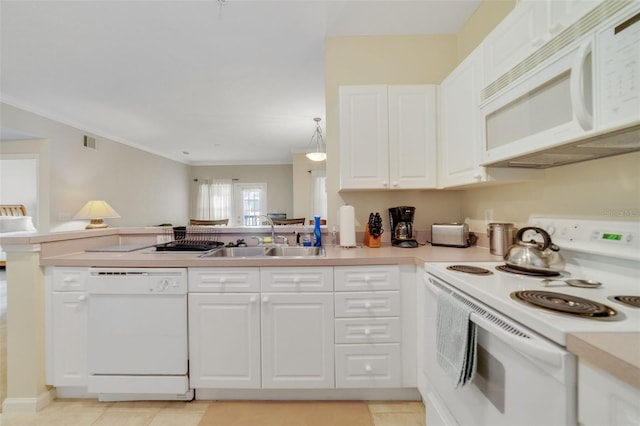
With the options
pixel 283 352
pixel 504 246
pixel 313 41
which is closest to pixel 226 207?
pixel 313 41

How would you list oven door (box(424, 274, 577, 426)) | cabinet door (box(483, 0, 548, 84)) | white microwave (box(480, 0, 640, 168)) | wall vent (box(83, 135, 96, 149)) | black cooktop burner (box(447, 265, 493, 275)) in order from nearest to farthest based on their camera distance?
oven door (box(424, 274, 577, 426)), white microwave (box(480, 0, 640, 168)), cabinet door (box(483, 0, 548, 84)), black cooktop burner (box(447, 265, 493, 275)), wall vent (box(83, 135, 96, 149))

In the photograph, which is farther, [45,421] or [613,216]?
[45,421]

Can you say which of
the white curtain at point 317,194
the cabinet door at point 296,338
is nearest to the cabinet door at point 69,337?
the cabinet door at point 296,338

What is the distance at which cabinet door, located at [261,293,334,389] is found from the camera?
60.2 inches

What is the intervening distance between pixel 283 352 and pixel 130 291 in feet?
3.16

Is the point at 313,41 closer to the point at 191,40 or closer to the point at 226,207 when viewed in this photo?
the point at 191,40

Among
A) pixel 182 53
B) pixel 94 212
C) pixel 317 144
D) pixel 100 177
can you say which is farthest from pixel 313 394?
pixel 100 177

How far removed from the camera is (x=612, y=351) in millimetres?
544

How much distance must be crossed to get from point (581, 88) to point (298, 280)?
142 centimetres

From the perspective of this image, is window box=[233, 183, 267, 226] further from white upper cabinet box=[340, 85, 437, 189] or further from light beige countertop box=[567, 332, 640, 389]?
light beige countertop box=[567, 332, 640, 389]

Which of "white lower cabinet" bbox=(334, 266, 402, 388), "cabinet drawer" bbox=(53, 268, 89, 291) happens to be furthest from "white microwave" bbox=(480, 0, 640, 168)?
"cabinet drawer" bbox=(53, 268, 89, 291)

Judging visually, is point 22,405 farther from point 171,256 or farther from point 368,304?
point 368,304

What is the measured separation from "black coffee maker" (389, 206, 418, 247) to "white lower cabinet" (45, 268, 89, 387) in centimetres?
204

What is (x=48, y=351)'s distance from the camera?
1.58 m
